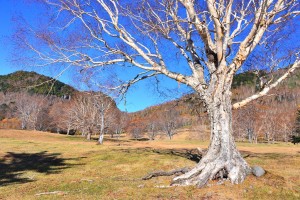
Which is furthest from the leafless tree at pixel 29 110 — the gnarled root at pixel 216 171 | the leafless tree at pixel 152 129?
the gnarled root at pixel 216 171

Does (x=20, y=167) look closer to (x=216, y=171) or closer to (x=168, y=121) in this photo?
(x=216, y=171)

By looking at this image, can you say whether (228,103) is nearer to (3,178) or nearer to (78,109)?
(3,178)

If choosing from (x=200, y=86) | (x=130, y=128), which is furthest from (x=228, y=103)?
(x=130, y=128)

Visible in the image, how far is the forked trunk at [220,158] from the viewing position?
920 centimetres

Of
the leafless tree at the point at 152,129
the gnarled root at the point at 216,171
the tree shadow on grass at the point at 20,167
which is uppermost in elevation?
the leafless tree at the point at 152,129

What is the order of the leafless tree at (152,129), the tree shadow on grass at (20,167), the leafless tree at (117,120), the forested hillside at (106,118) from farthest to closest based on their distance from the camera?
the leafless tree at (152,129)
the leafless tree at (117,120)
the forested hillside at (106,118)
the tree shadow on grass at (20,167)

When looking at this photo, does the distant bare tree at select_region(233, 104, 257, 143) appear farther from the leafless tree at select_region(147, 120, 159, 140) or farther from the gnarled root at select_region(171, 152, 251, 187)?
the gnarled root at select_region(171, 152, 251, 187)

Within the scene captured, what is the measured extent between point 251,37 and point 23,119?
80686 millimetres

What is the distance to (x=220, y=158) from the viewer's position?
31.2 feet

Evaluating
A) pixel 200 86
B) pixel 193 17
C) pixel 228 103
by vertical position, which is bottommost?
pixel 228 103

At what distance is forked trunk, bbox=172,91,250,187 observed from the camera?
9.20 meters

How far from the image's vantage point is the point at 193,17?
10773 mm

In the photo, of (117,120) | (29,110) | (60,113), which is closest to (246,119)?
(117,120)

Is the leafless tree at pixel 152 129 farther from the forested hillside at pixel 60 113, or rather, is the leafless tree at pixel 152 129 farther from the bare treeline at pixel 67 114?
the forested hillside at pixel 60 113
